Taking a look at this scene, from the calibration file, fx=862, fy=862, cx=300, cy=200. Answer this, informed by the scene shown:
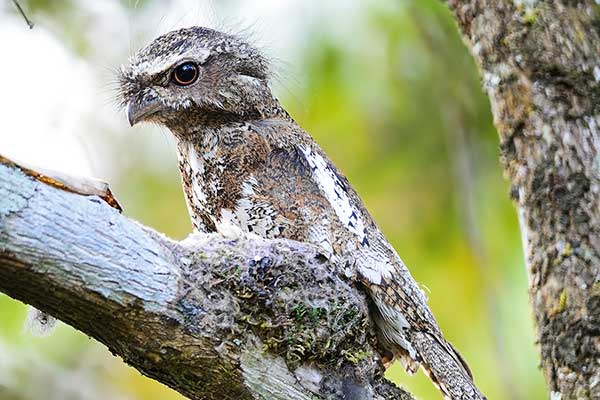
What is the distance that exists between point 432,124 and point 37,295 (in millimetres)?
4240

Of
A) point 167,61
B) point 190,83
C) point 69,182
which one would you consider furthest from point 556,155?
point 69,182

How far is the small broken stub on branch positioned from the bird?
87cm

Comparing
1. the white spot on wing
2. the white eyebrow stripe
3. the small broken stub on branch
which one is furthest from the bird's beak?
the small broken stub on branch

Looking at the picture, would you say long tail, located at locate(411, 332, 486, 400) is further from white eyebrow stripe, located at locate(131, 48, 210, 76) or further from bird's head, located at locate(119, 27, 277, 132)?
white eyebrow stripe, located at locate(131, 48, 210, 76)

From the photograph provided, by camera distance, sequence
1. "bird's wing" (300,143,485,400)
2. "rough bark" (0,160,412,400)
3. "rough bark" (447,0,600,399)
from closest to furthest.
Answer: "rough bark" (0,160,412,400) < "rough bark" (447,0,600,399) < "bird's wing" (300,143,485,400)

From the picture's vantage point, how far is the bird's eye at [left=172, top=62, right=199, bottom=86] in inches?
141

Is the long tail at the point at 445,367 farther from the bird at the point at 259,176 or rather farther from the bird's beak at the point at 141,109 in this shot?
the bird's beak at the point at 141,109

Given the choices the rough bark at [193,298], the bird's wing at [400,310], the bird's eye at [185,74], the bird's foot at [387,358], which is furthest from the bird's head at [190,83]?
the bird's foot at [387,358]

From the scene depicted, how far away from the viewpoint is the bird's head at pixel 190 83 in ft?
11.7

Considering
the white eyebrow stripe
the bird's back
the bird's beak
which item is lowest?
the bird's back

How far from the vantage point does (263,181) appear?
3461 millimetres

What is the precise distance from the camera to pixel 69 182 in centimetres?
244

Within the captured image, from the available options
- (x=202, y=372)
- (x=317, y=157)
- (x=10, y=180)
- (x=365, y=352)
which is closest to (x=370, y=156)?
(x=317, y=157)

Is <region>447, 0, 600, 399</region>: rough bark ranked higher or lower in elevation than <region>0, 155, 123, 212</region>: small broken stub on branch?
higher
